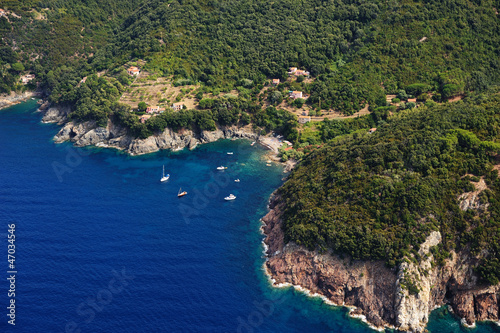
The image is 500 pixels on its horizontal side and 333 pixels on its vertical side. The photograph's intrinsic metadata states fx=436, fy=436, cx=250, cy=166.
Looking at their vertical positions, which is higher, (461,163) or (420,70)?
(461,163)

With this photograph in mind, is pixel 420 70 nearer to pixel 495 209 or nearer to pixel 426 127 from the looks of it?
pixel 426 127

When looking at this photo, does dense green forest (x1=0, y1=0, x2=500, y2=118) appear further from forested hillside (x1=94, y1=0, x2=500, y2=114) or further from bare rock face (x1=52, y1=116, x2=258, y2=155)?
bare rock face (x1=52, y1=116, x2=258, y2=155)

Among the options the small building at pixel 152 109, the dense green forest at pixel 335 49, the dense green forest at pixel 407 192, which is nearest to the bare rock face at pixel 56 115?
the dense green forest at pixel 335 49

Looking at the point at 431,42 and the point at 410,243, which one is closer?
the point at 410,243

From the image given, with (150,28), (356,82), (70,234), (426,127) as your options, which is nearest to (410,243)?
(426,127)

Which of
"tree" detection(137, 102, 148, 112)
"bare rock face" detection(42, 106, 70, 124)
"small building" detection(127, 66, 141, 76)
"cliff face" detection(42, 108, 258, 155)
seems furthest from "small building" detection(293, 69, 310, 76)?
"bare rock face" detection(42, 106, 70, 124)

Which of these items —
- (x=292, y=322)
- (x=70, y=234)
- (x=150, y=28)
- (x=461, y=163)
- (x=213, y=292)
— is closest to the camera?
(x=292, y=322)

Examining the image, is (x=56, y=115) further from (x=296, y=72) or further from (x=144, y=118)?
(x=296, y=72)
